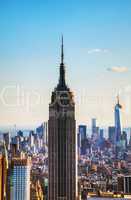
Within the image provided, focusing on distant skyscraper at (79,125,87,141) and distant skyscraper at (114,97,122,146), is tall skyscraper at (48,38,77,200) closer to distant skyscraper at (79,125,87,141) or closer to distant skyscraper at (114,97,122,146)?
distant skyscraper at (79,125,87,141)

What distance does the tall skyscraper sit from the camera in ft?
21.0

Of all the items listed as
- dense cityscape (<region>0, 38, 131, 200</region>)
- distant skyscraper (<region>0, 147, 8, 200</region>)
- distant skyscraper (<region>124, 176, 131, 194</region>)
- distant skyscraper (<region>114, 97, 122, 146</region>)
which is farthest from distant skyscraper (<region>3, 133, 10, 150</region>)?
distant skyscraper (<region>124, 176, 131, 194</region>)

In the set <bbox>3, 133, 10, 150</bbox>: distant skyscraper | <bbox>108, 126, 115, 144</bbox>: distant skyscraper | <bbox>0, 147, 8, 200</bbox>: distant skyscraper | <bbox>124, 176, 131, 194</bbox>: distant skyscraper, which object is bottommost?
<bbox>124, 176, 131, 194</bbox>: distant skyscraper

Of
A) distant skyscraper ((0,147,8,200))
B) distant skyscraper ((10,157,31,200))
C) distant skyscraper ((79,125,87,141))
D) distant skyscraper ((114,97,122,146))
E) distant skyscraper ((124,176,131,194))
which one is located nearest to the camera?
distant skyscraper ((114,97,122,146))

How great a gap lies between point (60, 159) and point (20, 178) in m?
0.60

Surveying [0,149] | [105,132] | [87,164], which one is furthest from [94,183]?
[0,149]

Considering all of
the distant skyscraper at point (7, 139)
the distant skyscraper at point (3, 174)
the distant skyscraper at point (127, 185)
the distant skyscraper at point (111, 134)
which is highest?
the distant skyscraper at point (111, 134)

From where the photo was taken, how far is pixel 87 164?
739 centimetres

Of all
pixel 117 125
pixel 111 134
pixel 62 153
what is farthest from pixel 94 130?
pixel 62 153

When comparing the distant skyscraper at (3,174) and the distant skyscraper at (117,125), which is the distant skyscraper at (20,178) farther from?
the distant skyscraper at (117,125)

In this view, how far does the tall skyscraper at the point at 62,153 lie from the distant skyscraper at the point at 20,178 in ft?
1.08

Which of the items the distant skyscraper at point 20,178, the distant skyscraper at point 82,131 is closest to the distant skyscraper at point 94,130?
the distant skyscraper at point 82,131

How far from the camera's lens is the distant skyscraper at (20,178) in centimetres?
619

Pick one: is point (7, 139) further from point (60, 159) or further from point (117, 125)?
point (117, 125)
